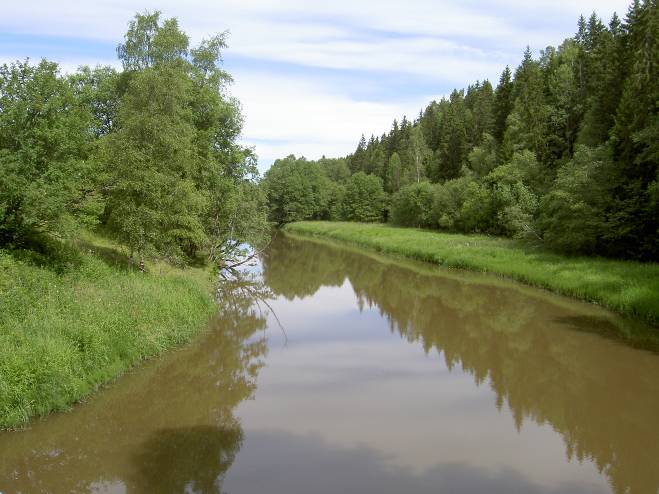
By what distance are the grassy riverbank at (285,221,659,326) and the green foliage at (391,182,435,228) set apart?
47.4 ft

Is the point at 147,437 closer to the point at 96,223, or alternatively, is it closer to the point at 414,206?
the point at 96,223

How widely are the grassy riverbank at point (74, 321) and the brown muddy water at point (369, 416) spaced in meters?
0.52

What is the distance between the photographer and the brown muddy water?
31.2 ft

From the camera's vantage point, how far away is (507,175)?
46812 mm

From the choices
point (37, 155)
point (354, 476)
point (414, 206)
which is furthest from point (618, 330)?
point (414, 206)

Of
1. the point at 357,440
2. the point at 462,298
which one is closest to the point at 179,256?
the point at 462,298

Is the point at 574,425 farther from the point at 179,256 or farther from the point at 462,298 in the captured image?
the point at 179,256

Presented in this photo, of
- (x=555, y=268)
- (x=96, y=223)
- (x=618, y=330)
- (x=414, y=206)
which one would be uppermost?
(x=414, y=206)

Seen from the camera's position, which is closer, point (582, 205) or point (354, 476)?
point (354, 476)

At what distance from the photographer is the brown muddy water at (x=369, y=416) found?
952 centimetres

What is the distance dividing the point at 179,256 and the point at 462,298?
13.6 m

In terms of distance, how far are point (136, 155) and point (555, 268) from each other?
21051 millimetres

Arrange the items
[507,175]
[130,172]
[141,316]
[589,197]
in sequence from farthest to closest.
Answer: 1. [507,175]
2. [589,197]
3. [130,172]
4. [141,316]

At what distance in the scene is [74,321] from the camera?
13188mm
